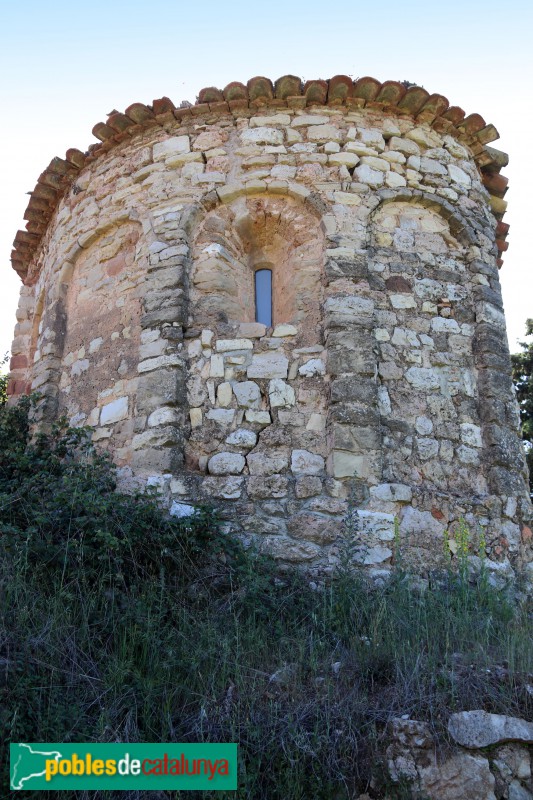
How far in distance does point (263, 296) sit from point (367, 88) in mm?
2099

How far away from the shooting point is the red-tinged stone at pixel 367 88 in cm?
660

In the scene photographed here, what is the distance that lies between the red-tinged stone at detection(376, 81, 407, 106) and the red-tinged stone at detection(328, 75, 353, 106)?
0.28 meters

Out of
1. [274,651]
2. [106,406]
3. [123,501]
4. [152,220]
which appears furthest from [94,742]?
[152,220]

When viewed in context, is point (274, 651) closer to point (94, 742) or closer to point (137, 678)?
point (137, 678)

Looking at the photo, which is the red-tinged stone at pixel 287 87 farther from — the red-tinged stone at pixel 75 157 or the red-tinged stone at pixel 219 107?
the red-tinged stone at pixel 75 157

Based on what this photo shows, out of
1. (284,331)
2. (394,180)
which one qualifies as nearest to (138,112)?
(394,180)

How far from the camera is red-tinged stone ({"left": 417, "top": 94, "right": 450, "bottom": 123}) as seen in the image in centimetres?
681

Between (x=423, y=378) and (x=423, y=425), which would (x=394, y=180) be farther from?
(x=423, y=425)

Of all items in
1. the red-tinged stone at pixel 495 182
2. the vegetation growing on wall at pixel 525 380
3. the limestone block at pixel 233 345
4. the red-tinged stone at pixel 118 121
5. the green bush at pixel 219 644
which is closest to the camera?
the green bush at pixel 219 644

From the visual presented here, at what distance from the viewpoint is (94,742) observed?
325 cm

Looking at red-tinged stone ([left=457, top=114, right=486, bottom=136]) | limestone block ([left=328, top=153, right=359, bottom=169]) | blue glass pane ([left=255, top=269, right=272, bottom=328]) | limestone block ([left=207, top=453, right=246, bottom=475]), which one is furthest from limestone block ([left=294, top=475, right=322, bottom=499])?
red-tinged stone ([left=457, top=114, right=486, bottom=136])

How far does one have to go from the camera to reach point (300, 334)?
238 inches


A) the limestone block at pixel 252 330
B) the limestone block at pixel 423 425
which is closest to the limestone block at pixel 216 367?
the limestone block at pixel 252 330

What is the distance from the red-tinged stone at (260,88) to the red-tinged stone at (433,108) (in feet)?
4.73
